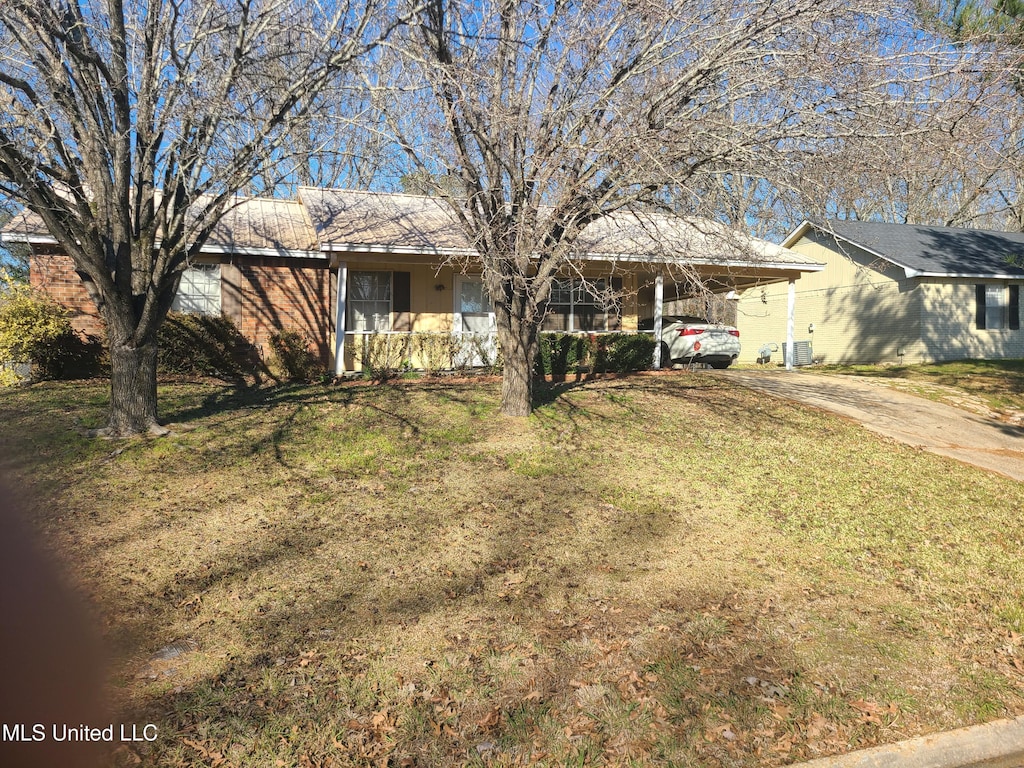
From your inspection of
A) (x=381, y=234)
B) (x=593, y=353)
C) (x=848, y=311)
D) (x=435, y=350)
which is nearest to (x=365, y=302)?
(x=381, y=234)

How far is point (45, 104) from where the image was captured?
24.4 feet

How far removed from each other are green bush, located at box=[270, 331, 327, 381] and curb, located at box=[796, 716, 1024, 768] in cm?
1135

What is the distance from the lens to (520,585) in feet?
16.7

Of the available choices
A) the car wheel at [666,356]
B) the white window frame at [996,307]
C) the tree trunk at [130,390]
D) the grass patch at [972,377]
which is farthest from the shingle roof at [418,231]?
the white window frame at [996,307]

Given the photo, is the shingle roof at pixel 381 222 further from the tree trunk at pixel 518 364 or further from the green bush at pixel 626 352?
the green bush at pixel 626 352

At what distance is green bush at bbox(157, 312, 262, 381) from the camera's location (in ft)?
39.7

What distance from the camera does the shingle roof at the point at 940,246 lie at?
19516 mm

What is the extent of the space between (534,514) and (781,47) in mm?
6181

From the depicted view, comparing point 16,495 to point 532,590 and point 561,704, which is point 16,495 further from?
point 561,704

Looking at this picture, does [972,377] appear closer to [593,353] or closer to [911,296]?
[911,296]

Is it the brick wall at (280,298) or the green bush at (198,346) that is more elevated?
the brick wall at (280,298)

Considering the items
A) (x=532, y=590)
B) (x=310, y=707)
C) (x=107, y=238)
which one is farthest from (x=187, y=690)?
(x=107, y=238)

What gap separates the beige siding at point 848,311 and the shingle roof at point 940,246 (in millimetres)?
530

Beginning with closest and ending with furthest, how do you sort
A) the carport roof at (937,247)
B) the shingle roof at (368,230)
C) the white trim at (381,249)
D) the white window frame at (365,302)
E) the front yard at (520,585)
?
the front yard at (520,585) → the shingle roof at (368,230) → the white trim at (381,249) → the white window frame at (365,302) → the carport roof at (937,247)
